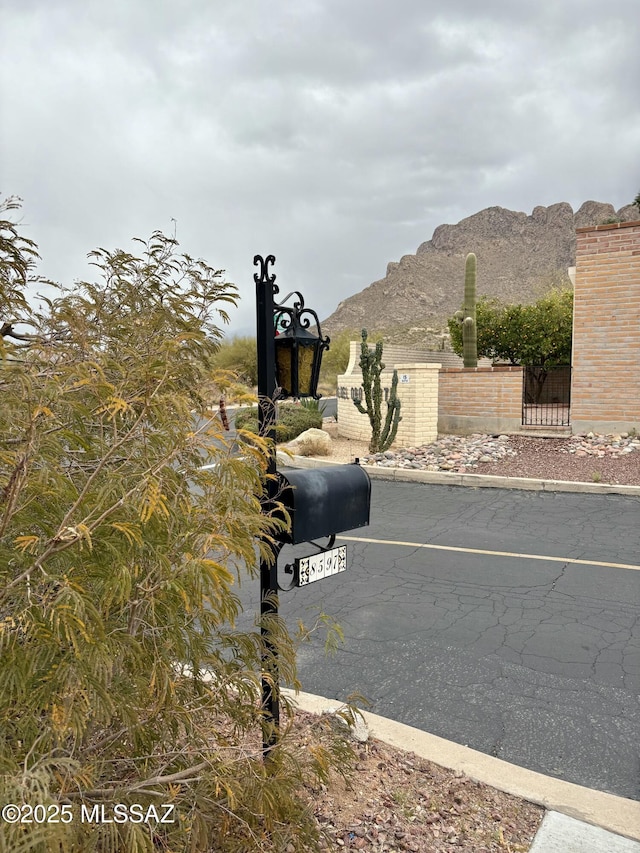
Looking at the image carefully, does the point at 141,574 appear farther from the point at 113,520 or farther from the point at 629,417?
the point at 629,417

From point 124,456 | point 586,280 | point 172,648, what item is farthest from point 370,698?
point 586,280

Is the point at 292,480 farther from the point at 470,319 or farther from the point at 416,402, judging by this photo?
the point at 470,319

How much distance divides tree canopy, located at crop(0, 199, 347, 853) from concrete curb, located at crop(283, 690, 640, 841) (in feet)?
3.37

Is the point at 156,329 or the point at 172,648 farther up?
the point at 156,329

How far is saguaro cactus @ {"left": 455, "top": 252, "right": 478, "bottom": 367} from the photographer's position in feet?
66.2

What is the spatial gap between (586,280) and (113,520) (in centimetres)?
1452

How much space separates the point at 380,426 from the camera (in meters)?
15.1

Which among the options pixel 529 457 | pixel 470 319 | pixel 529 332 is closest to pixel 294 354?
pixel 529 457

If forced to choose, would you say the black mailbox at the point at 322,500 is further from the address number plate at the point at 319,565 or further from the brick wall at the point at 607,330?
the brick wall at the point at 607,330

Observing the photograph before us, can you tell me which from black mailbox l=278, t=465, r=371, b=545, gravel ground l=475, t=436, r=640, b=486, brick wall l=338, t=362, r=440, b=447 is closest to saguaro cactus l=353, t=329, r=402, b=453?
brick wall l=338, t=362, r=440, b=447

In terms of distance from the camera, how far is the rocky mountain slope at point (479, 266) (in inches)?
3460

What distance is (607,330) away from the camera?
46.1 feet

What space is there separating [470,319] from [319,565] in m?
18.2

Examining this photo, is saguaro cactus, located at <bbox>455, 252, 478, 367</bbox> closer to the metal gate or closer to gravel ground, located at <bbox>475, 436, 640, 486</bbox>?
the metal gate
